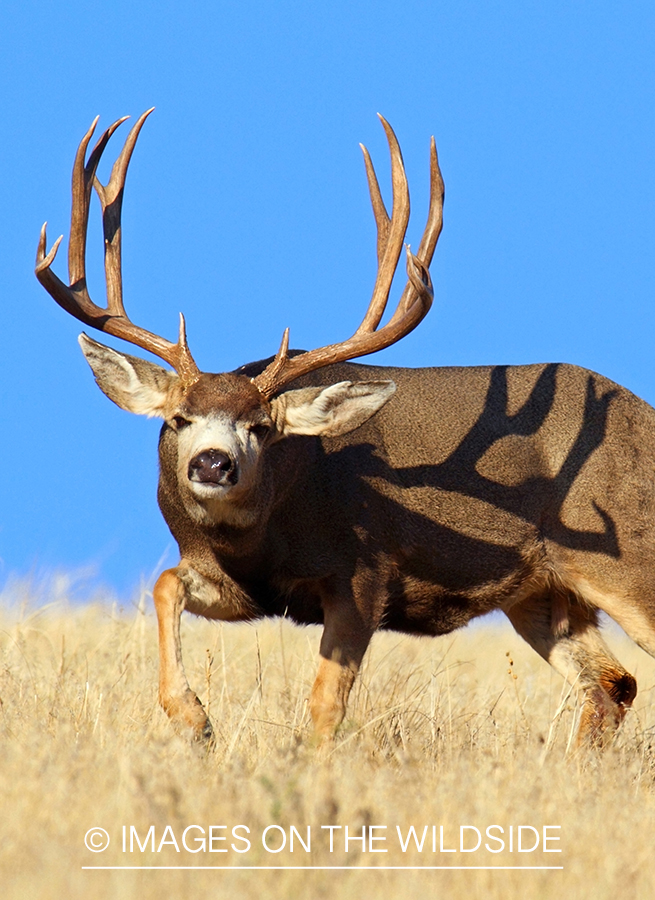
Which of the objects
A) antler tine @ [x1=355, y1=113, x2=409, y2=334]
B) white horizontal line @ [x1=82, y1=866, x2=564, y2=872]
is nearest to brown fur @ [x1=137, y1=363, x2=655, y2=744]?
antler tine @ [x1=355, y1=113, x2=409, y2=334]

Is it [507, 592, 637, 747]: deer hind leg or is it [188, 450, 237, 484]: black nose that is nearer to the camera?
[188, 450, 237, 484]: black nose

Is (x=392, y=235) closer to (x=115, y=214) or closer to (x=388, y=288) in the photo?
(x=388, y=288)

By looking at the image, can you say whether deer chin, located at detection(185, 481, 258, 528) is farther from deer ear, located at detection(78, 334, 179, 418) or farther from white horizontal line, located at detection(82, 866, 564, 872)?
white horizontal line, located at detection(82, 866, 564, 872)

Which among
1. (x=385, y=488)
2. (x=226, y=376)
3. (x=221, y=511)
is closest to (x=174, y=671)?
(x=221, y=511)

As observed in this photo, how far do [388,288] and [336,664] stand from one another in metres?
2.00

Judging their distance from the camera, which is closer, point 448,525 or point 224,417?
point 224,417

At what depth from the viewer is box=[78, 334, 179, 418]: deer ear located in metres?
6.52

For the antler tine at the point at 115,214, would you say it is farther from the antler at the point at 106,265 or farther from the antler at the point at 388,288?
the antler at the point at 388,288

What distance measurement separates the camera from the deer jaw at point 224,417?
595 centimetres

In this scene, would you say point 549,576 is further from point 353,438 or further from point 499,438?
point 353,438

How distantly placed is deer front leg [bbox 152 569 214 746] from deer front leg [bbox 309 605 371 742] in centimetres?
68

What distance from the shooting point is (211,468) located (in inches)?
230
